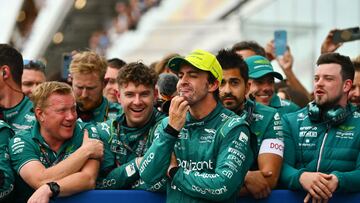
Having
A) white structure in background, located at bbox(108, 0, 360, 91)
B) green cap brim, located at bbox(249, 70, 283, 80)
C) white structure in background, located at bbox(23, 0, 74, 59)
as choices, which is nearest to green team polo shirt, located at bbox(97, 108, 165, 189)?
green cap brim, located at bbox(249, 70, 283, 80)

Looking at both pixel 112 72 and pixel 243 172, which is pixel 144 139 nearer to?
pixel 243 172

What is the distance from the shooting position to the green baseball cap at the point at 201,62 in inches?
257

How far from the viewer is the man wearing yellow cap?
6.34m

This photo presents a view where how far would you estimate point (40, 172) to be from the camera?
264 inches

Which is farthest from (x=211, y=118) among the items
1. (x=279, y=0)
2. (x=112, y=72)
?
(x=279, y=0)

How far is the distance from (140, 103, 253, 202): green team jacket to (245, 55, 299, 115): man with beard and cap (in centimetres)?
143

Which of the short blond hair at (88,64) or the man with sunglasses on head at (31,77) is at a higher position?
the short blond hair at (88,64)

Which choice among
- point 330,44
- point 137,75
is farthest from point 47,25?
point 137,75

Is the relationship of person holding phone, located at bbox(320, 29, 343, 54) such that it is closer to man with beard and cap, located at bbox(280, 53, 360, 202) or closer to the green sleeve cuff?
man with beard and cap, located at bbox(280, 53, 360, 202)

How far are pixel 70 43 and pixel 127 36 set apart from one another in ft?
37.5

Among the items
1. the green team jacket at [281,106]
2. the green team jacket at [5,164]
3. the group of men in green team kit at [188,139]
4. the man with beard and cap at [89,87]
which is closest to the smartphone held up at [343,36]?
the green team jacket at [281,106]

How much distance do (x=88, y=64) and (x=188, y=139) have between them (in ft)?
6.07

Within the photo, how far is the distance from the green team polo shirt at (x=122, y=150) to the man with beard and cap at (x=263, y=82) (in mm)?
1112

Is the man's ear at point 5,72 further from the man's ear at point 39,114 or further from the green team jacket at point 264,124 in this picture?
the green team jacket at point 264,124
